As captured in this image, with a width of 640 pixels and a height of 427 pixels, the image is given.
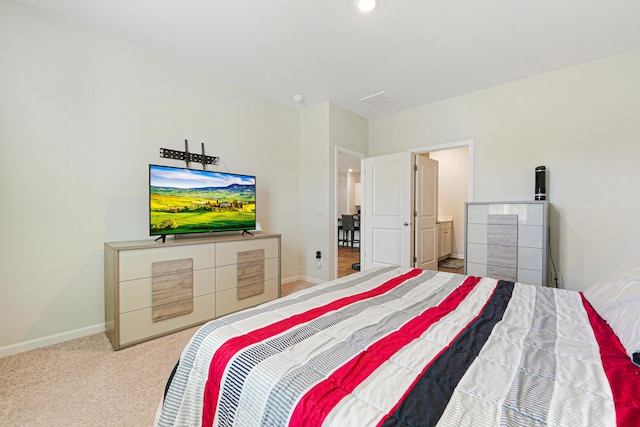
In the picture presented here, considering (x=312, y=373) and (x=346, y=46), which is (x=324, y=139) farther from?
(x=312, y=373)

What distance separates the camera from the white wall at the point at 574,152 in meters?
2.69

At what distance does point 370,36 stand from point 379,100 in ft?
4.75

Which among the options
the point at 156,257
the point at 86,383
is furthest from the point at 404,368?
the point at 156,257

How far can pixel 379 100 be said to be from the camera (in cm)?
380

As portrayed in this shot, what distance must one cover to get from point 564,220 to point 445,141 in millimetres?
1690

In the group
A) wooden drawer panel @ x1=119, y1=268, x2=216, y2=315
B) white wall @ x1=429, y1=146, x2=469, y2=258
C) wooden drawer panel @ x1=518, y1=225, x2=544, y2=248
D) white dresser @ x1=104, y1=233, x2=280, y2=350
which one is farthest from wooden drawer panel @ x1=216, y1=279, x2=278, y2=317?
white wall @ x1=429, y1=146, x2=469, y2=258

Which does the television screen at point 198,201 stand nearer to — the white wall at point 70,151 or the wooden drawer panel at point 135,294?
the white wall at point 70,151

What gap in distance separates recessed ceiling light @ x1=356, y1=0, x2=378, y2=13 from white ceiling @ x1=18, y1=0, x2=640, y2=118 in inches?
3.0

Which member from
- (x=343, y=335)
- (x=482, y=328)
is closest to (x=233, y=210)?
(x=343, y=335)

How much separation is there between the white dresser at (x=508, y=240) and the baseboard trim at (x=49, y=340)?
3981 millimetres

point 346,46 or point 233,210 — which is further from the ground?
point 346,46

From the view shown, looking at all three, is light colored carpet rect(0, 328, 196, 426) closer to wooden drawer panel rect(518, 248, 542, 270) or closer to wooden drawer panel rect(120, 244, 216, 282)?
wooden drawer panel rect(120, 244, 216, 282)

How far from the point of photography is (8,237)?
2.04 m

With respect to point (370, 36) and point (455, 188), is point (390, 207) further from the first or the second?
point (455, 188)
